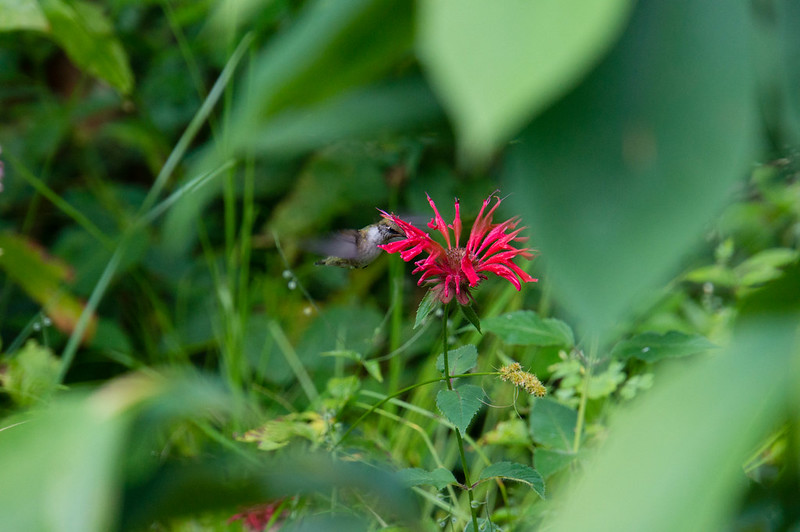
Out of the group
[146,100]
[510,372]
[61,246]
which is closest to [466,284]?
[510,372]

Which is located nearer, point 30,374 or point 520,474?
point 520,474

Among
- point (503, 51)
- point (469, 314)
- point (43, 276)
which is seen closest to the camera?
point (503, 51)

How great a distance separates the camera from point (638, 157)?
122 millimetres

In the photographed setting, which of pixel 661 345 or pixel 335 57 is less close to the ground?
pixel 335 57

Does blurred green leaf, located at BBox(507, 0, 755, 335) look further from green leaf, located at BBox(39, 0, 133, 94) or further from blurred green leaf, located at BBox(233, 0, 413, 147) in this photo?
green leaf, located at BBox(39, 0, 133, 94)

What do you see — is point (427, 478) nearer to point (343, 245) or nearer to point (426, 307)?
point (426, 307)

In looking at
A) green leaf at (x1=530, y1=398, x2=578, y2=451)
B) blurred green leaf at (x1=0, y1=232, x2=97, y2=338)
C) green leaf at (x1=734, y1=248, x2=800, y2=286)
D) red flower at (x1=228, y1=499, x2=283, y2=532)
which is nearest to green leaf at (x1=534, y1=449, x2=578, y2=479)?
green leaf at (x1=530, y1=398, x2=578, y2=451)

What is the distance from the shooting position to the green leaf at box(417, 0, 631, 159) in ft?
0.34

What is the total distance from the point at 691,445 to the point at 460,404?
0.29 m

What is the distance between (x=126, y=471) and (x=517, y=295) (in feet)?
2.45

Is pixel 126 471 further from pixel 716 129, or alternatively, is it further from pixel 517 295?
pixel 517 295

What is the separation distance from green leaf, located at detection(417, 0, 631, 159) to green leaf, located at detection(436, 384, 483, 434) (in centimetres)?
30

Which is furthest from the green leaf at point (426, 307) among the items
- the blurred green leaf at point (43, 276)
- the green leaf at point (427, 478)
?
the blurred green leaf at point (43, 276)

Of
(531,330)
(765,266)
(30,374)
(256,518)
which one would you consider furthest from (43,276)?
(765,266)
